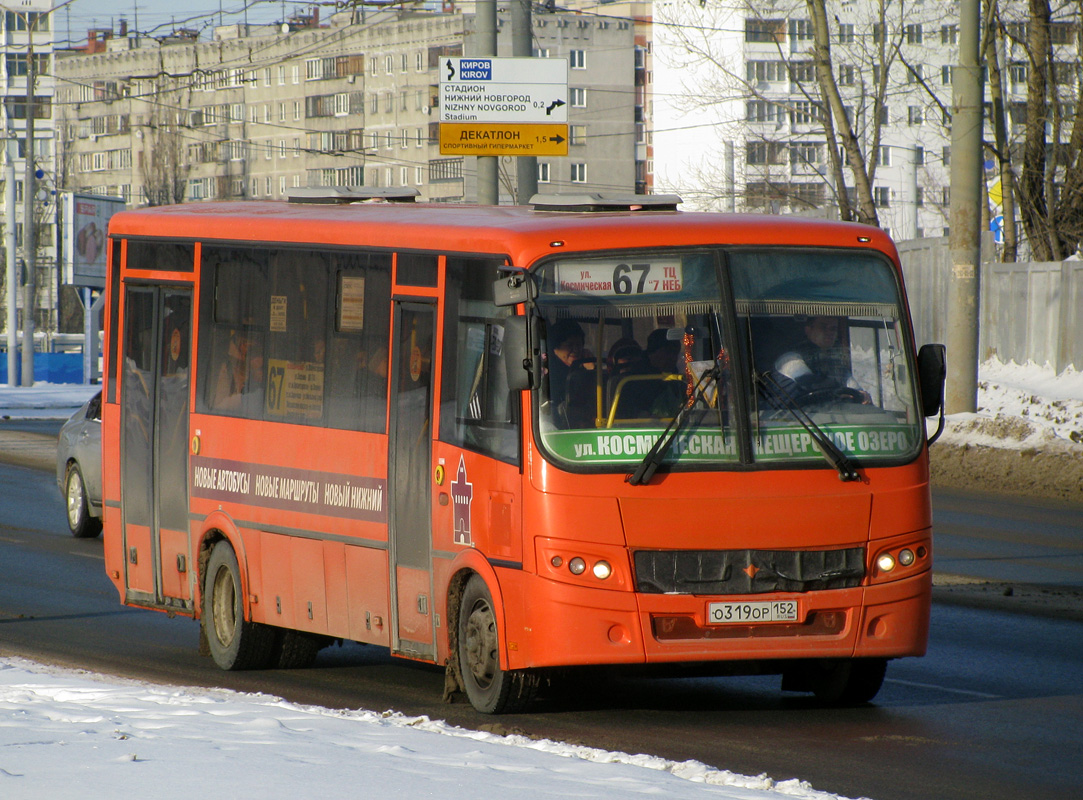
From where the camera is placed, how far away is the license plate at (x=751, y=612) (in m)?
8.19

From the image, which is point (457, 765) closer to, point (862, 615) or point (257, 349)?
point (862, 615)

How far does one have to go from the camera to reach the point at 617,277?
8.51 meters

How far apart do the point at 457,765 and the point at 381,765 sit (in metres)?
0.28

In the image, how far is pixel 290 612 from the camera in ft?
33.3

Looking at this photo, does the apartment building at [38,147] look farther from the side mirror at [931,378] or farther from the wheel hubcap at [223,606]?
the side mirror at [931,378]

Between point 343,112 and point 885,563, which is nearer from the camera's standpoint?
point 885,563

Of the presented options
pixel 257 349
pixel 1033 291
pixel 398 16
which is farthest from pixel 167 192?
pixel 257 349

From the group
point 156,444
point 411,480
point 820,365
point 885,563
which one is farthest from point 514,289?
point 156,444

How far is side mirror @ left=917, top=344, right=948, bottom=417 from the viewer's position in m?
8.90

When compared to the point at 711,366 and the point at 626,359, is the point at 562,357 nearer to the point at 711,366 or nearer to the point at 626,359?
the point at 626,359

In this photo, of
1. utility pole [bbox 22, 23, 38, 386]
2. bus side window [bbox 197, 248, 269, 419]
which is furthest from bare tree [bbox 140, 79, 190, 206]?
bus side window [bbox 197, 248, 269, 419]

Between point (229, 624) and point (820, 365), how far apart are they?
407cm

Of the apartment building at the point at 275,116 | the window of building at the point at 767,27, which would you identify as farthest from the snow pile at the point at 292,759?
the apartment building at the point at 275,116

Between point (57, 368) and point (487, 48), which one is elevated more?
point (487, 48)
